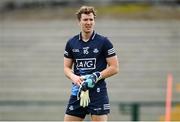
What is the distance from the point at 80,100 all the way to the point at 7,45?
48.1 feet

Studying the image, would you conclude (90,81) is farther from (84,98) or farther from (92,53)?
(92,53)

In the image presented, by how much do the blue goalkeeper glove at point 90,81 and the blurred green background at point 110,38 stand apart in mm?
12322

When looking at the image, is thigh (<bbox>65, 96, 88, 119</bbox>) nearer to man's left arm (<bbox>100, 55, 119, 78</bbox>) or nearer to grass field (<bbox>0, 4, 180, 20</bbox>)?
man's left arm (<bbox>100, 55, 119, 78</bbox>)

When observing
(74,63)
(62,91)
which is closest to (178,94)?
(62,91)

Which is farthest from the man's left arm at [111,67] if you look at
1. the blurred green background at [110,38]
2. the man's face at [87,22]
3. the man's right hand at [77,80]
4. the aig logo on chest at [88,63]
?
the blurred green background at [110,38]

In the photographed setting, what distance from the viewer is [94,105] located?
7156mm

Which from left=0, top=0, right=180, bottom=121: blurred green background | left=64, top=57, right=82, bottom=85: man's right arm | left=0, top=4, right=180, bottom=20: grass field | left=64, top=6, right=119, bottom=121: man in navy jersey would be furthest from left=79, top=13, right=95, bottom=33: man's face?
left=0, top=4, right=180, bottom=20: grass field

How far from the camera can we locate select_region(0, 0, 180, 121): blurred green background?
66.1 ft

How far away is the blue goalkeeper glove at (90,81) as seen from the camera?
6.95 m

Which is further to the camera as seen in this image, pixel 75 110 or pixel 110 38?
pixel 110 38

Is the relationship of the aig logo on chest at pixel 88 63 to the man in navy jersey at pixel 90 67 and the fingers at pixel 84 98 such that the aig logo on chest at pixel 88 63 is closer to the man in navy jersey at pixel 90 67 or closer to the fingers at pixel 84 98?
the man in navy jersey at pixel 90 67

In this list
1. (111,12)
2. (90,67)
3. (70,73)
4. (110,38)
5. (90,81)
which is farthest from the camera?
(111,12)

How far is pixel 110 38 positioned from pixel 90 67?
1377cm

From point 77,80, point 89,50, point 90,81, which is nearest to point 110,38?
point 89,50
